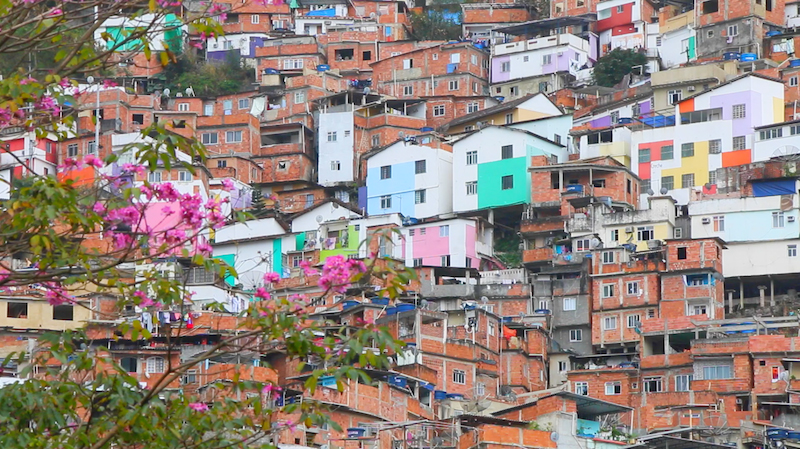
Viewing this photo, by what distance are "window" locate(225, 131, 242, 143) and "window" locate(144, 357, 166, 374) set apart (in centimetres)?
3341

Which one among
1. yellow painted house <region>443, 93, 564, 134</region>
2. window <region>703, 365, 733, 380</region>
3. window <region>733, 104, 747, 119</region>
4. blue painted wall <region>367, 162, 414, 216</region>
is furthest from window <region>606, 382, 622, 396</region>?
yellow painted house <region>443, 93, 564, 134</region>

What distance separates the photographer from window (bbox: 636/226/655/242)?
Result: 61938 millimetres

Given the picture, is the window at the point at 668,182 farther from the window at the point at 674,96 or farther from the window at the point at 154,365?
the window at the point at 154,365

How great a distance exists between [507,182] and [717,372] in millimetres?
19175

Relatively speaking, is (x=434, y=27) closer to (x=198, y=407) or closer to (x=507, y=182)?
(x=507, y=182)

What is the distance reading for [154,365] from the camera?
4472 cm

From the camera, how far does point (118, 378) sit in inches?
475

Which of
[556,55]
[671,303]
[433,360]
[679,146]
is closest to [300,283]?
[433,360]

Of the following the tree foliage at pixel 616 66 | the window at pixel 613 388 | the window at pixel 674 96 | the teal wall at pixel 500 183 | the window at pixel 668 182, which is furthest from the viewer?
the tree foliage at pixel 616 66

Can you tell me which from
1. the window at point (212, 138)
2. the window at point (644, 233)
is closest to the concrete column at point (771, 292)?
the window at point (644, 233)

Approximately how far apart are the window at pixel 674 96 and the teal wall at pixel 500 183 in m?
9.08

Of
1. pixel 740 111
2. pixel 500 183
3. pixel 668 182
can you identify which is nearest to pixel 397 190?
pixel 500 183

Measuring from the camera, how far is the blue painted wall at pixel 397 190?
7050 centimetres

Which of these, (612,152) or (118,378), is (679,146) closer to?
(612,152)
